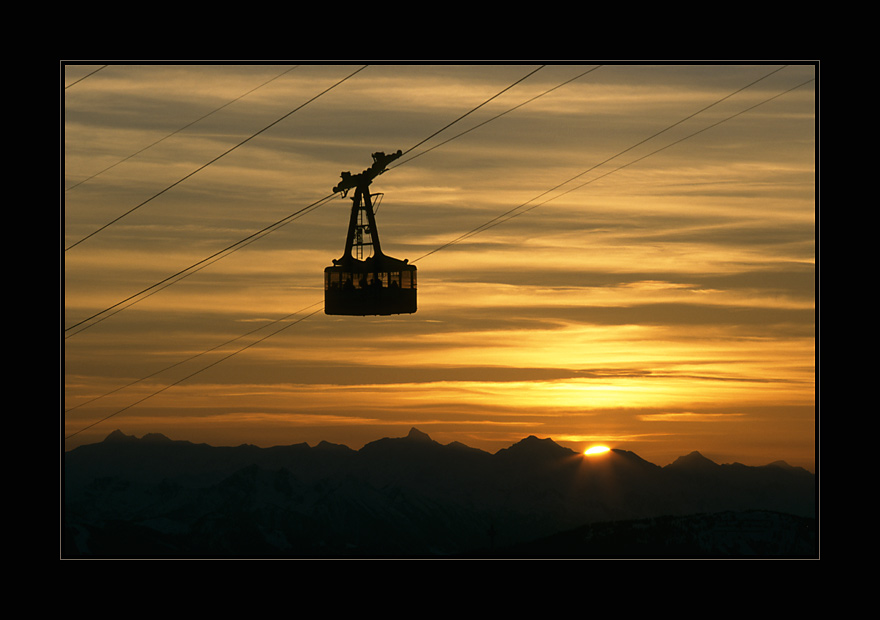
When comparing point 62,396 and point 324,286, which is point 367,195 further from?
point 62,396

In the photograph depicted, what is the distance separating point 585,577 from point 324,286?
16.5 meters

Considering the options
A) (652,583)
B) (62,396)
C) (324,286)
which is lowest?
(652,583)

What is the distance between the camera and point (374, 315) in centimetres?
3366

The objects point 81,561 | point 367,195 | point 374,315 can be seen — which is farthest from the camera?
point 367,195

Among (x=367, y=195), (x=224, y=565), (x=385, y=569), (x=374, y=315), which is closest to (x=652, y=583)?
(x=385, y=569)

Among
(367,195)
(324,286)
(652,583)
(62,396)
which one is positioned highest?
(367,195)

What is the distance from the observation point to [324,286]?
114 ft

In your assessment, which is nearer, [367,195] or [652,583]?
[652,583]

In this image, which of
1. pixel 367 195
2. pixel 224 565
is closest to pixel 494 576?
pixel 224 565

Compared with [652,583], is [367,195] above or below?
above

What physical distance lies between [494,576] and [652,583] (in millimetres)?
2674
